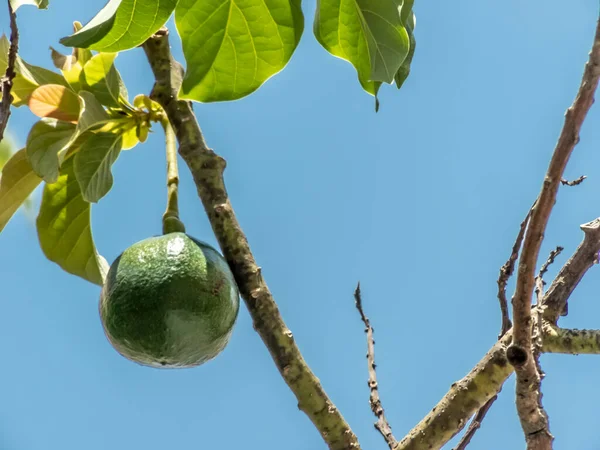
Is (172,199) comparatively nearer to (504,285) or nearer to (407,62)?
(407,62)

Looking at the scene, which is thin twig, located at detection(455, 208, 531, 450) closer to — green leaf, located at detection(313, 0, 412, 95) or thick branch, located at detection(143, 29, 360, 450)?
thick branch, located at detection(143, 29, 360, 450)

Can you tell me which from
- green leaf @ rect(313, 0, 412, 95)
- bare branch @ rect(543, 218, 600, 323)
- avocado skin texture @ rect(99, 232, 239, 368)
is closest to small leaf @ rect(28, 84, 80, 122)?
avocado skin texture @ rect(99, 232, 239, 368)

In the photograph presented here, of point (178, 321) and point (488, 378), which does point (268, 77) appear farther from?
point (488, 378)

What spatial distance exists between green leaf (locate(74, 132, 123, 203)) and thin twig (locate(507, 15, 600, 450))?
1244 mm

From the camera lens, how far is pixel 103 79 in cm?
232

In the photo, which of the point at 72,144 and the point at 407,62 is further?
the point at 72,144

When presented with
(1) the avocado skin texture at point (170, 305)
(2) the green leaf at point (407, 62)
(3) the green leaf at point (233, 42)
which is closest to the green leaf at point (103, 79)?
(3) the green leaf at point (233, 42)

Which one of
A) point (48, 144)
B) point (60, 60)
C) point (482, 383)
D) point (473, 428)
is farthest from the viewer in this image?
point (60, 60)

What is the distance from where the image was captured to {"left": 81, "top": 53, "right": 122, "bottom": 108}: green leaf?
7.54ft

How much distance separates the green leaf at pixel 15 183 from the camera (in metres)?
2.27

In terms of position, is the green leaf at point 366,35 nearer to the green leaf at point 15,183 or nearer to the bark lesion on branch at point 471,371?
the bark lesion on branch at point 471,371

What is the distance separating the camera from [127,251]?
212 cm

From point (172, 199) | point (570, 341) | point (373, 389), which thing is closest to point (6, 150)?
point (172, 199)

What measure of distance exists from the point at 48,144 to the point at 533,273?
1394 millimetres
